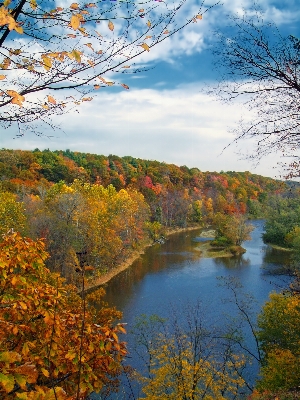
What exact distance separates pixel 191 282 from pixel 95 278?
18.7ft

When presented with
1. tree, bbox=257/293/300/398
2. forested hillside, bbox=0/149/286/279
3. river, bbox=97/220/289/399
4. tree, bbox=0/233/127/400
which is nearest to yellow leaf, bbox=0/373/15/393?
tree, bbox=0/233/127/400

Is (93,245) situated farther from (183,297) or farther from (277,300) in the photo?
(277,300)

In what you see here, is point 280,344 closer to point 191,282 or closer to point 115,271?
point 191,282

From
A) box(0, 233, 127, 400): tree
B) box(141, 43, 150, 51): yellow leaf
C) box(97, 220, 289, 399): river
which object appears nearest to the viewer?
box(141, 43, 150, 51): yellow leaf

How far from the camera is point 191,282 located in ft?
62.8

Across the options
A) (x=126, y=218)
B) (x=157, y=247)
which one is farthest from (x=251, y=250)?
(x=126, y=218)

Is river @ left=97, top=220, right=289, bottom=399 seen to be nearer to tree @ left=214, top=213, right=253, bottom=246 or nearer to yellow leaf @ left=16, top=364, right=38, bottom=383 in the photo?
tree @ left=214, top=213, right=253, bottom=246

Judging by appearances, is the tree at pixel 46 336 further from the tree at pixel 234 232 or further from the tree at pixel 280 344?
the tree at pixel 234 232

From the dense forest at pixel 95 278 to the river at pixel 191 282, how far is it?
1.44 meters

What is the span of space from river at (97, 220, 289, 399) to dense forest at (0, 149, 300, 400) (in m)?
1.44

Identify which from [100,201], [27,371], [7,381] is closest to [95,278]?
[100,201]

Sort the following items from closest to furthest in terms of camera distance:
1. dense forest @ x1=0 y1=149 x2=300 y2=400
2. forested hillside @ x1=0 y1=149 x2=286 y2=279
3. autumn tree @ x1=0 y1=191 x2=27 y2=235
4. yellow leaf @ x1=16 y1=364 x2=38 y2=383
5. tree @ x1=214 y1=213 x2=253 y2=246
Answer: yellow leaf @ x1=16 y1=364 x2=38 y2=383 → dense forest @ x1=0 y1=149 x2=300 y2=400 → autumn tree @ x1=0 y1=191 x2=27 y2=235 → forested hillside @ x1=0 y1=149 x2=286 y2=279 → tree @ x1=214 y1=213 x2=253 y2=246

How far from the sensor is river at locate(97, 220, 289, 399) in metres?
15.2

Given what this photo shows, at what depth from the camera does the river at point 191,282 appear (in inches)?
600
